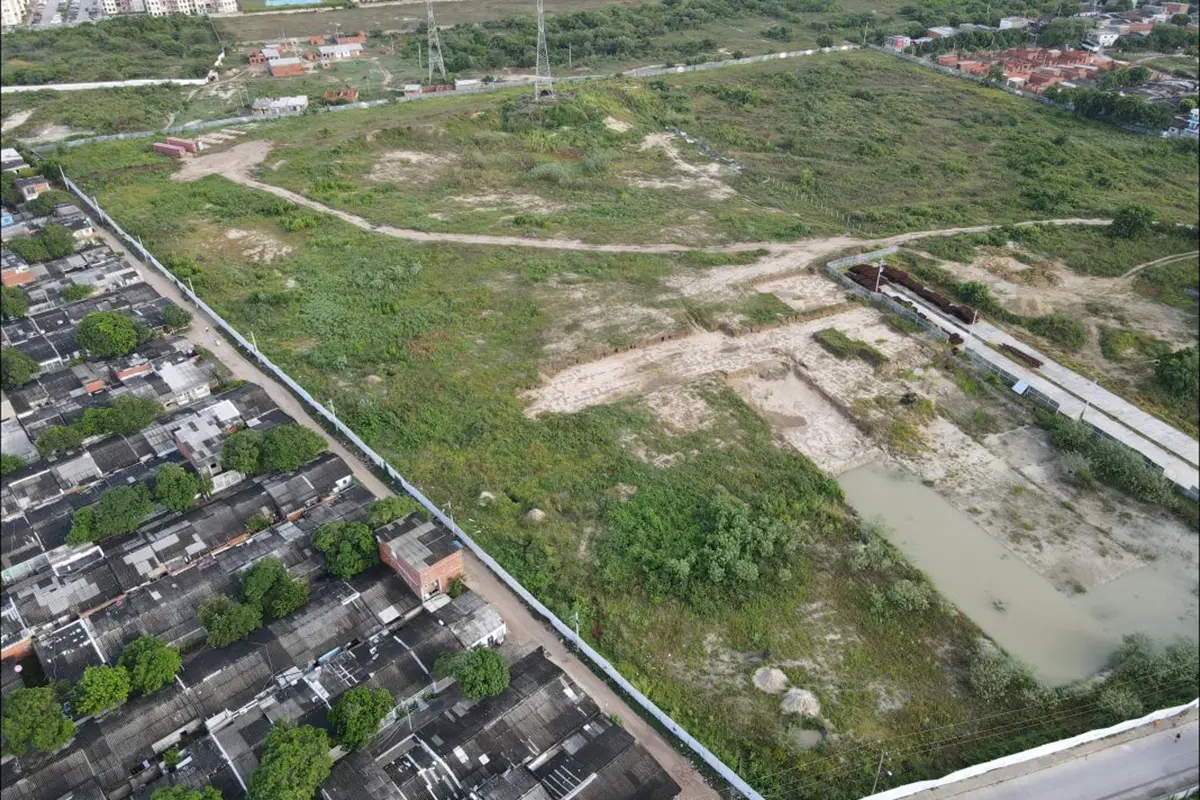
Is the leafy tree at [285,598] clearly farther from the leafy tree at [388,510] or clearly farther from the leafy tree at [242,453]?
the leafy tree at [242,453]

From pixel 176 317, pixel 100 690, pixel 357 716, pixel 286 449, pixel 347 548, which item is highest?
pixel 176 317

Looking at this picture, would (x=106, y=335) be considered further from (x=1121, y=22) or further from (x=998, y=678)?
(x=1121, y=22)

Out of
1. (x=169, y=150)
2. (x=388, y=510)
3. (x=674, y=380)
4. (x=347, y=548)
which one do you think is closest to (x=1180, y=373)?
(x=674, y=380)

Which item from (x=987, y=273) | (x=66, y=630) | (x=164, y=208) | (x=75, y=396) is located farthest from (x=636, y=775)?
(x=164, y=208)

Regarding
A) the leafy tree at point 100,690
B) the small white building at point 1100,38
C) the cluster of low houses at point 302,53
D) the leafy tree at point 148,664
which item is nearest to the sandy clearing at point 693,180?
the small white building at point 1100,38

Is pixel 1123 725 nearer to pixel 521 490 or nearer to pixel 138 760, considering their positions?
pixel 521 490

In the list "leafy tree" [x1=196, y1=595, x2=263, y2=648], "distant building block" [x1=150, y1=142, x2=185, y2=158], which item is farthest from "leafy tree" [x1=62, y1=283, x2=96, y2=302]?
"distant building block" [x1=150, y1=142, x2=185, y2=158]

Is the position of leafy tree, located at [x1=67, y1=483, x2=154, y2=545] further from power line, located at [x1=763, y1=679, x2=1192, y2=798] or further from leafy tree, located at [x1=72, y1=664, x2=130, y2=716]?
power line, located at [x1=763, y1=679, x2=1192, y2=798]
